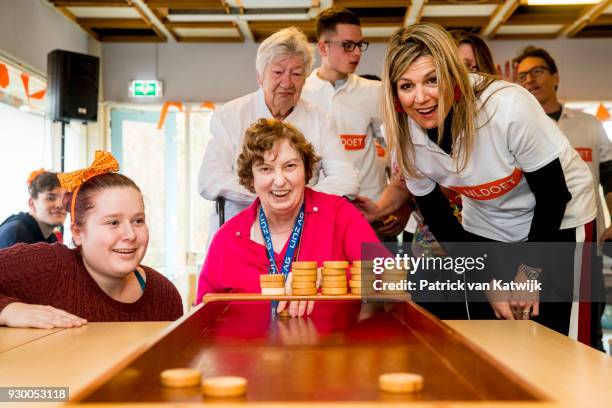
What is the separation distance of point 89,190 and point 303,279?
2.20 feet

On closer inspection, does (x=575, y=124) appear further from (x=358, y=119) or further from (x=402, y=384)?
(x=402, y=384)

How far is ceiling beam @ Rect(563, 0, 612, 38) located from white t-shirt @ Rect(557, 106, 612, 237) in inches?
128

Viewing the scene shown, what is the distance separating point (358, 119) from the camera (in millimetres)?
3348

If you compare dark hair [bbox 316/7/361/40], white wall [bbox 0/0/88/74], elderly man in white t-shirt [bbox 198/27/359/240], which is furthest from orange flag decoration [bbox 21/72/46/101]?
elderly man in white t-shirt [bbox 198/27/359/240]

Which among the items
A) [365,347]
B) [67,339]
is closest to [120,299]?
[67,339]

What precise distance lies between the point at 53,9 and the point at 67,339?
Answer: 19.0 feet

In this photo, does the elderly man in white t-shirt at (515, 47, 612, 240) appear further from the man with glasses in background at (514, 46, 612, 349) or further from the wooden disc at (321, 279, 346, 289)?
the wooden disc at (321, 279, 346, 289)

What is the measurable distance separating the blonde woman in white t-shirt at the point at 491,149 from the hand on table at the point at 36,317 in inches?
39.5

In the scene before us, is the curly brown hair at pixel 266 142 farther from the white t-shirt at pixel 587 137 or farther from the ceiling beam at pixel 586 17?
the ceiling beam at pixel 586 17

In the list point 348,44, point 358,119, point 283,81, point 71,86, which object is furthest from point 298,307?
point 71,86

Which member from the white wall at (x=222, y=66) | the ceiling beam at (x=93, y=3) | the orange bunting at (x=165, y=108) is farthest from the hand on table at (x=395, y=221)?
the orange bunting at (x=165, y=108)

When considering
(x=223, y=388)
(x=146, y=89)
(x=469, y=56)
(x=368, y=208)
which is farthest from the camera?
(x=146, y=89)

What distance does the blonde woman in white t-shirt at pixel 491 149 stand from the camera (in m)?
1.88

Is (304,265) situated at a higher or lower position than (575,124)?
lower
